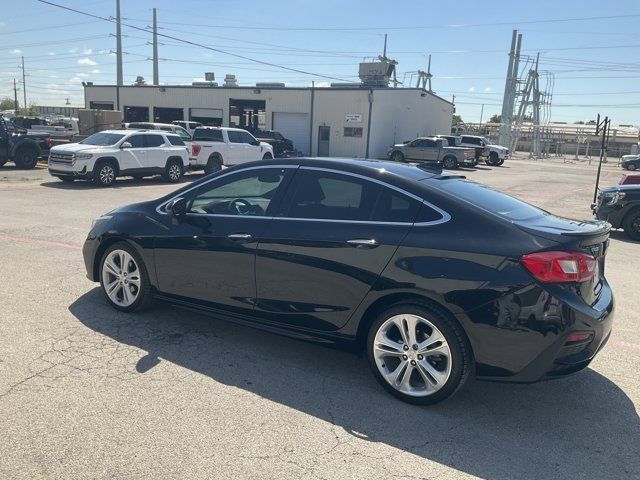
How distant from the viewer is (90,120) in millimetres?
28047

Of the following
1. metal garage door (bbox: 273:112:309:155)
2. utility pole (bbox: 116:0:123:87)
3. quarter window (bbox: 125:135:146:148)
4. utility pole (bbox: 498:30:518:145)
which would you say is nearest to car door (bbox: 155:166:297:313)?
quarter window (bbox: 125:135:146:148)

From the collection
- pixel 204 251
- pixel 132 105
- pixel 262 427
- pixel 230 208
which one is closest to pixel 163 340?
pixel 204 251

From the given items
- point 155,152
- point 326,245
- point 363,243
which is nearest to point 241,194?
point 326,245

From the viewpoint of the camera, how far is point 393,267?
12.1 ft

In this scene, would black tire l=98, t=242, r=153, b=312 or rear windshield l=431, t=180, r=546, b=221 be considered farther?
black tire l=98, t=242, r=153, b=312

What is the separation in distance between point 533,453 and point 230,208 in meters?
2.97

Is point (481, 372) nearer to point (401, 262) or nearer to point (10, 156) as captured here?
point (401, 262)

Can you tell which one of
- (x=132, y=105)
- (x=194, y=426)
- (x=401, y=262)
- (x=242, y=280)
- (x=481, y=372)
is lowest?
(x=194, y=426)

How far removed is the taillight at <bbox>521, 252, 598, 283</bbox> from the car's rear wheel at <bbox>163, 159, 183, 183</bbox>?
16734 millimetres

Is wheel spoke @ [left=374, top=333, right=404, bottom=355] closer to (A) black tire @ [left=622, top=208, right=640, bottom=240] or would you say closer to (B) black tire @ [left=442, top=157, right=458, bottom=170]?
(A) black tire @ [left=622, top=208, right=640, bottom=240]

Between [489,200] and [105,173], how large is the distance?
14872 millimetres

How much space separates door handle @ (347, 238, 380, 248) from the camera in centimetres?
377

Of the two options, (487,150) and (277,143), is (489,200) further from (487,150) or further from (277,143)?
(487,150)

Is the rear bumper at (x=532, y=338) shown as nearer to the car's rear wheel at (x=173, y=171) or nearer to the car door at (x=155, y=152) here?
the car door at (x=155, y=152)
